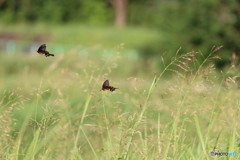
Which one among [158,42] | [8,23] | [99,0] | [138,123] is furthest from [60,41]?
[138,123]

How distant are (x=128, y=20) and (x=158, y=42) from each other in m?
24.0

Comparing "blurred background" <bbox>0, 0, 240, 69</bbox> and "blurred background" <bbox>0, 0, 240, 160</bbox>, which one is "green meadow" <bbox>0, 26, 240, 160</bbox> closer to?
Result: "blurred background" <bbox>0, 0, 240, 160</bbox>

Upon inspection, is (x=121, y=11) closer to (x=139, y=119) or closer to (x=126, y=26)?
(x=126, y=26)

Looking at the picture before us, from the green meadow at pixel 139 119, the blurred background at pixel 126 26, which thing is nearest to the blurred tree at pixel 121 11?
the blurred background at pixel 126 26

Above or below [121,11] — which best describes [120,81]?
below

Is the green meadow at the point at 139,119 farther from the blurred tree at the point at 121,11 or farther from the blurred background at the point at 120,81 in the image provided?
the blurred tree at the point at 121,11

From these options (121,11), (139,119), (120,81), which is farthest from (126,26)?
(139,119)

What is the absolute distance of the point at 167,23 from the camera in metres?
16.8

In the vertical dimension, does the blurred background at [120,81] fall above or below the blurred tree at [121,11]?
below

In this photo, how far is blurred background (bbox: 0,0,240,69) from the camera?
15.8 meters

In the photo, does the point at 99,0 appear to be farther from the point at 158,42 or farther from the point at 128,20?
the point at 158,42

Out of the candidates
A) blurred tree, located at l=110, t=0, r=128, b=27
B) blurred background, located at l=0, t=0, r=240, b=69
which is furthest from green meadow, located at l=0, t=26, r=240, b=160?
blurred tree, located at l=110, t=0, r=128, b=27

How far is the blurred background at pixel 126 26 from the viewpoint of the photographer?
15828 mm

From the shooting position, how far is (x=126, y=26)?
36.8 m
